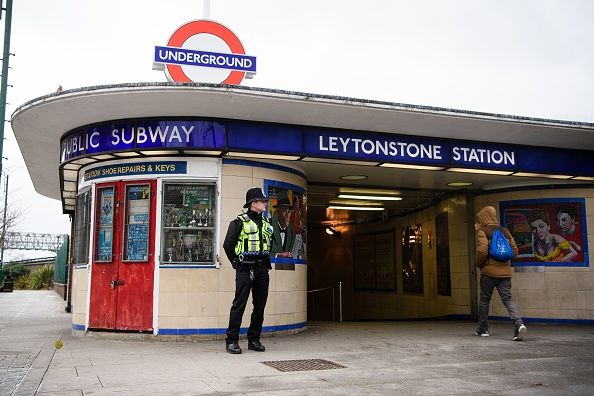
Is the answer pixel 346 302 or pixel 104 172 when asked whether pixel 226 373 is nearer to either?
pixel 104 172

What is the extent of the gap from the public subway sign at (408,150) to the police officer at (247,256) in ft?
8.01

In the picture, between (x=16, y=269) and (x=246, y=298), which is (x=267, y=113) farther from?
(x=16, y=269)

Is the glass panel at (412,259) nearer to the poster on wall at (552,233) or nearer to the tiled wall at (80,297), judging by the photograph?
the poster on wall at (552,233)

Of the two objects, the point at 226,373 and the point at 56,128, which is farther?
the point at 56,128

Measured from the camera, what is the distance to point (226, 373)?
222 inches

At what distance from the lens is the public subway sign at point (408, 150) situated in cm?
947

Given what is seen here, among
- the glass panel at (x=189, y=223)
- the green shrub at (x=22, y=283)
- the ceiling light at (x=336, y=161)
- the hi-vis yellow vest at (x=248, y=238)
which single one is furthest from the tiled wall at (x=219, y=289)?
the green shrub at (x=22, y=283)

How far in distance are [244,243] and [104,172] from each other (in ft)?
11.7

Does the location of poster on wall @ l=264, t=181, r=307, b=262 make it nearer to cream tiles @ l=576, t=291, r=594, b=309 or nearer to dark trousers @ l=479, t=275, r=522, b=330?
dark trousers @ l=479, t=275, r=522, b=330

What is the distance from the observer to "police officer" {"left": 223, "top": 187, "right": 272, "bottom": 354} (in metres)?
7.04

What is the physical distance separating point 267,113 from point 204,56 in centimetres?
307

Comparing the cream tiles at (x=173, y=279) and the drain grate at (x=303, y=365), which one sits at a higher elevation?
the cream tiles at (x=173, y=279)

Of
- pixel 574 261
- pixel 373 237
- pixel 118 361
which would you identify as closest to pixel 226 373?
pixel 118 361

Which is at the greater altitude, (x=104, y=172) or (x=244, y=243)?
(x=104, y=172)
